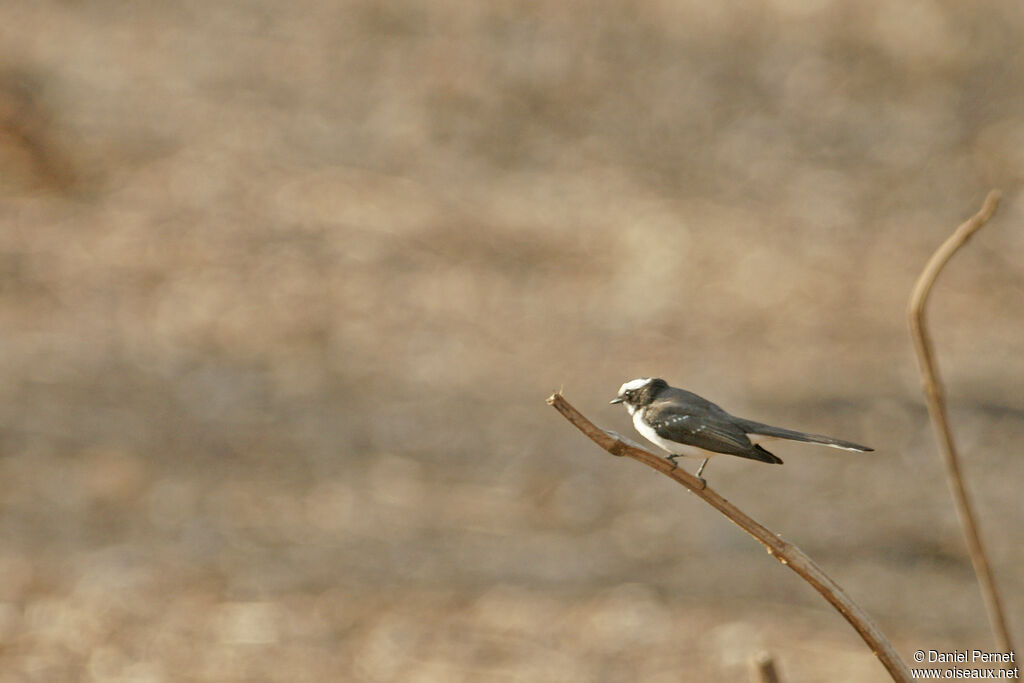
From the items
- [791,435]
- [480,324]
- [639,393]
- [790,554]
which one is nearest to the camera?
[790,554]

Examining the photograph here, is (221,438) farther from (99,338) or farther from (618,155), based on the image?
(618,155)

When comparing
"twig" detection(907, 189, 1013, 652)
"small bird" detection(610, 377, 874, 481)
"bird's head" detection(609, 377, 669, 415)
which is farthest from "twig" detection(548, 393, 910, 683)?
"bird's head" detection(609, 377, 669, 415)

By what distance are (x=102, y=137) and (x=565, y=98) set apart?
328 inches

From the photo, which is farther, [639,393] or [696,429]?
[639,393]

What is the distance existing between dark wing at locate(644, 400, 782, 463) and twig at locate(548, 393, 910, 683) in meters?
1.70

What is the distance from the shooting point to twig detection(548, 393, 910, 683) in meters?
3.10

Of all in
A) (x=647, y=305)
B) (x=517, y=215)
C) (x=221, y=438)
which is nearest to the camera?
(x=221, y=438)

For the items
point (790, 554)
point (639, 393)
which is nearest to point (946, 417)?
point (790, 554)

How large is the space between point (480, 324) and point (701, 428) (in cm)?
1013

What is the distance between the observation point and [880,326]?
49.8 ft

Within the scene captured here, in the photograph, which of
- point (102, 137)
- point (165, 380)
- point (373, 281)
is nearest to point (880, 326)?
point (373, 281)

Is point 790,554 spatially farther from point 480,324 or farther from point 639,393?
point 480,324

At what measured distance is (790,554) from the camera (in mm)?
3252

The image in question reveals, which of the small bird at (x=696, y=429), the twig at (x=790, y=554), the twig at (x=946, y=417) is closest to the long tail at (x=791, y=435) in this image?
the small bird at (x=696, y=429)
